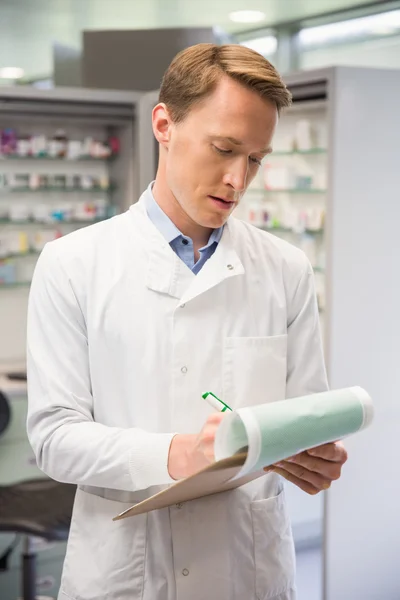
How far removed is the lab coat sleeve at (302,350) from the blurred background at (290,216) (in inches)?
48.2

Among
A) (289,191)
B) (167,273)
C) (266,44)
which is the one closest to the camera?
(167,273)

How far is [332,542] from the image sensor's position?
293 centimetres

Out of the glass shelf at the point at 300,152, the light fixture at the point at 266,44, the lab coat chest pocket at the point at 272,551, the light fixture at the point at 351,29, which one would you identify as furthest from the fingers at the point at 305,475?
the light fixture at the point at 266,44

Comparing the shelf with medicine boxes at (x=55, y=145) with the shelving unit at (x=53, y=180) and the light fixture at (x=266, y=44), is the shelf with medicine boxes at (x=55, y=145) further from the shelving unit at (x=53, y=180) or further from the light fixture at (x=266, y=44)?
the light fixture at (x=266, y=44)

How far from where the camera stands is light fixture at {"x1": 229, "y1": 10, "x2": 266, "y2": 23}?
272 inches

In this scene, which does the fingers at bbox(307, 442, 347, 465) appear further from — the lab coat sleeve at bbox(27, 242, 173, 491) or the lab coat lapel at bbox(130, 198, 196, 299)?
the lab coat lapel at bbox(130, 198, 196, 299)

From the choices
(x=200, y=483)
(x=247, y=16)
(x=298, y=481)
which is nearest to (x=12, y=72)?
(x=247, y=16)

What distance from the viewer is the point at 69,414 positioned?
4.59ft

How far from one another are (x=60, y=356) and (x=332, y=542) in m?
1.85

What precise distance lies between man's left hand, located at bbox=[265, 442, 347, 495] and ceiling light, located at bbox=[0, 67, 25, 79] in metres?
7.27

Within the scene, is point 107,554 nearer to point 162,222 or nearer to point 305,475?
point 305,475

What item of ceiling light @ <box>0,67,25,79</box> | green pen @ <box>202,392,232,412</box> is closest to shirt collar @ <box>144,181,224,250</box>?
green pen @ <box>202,392,232,412</box>

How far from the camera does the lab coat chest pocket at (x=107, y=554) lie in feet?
4.79

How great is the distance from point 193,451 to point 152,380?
25cm
